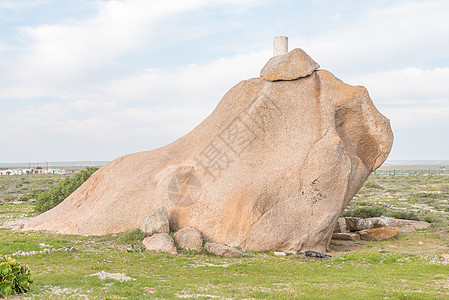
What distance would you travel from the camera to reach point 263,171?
2386 cm

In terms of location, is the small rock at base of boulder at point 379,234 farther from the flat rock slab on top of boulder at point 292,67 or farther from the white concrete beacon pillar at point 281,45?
the white concrete beacon pillar at point 281,45

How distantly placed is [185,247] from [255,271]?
5.14m

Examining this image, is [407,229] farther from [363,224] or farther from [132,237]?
[132,237]

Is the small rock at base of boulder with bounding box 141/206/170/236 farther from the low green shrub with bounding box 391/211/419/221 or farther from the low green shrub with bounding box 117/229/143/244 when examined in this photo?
the low green shrub with bounding box 391/211/419/221

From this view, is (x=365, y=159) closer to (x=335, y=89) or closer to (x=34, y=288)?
(x=335, y=89)

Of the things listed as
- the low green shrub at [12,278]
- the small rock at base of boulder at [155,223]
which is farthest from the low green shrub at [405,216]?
the low green shrub at [12,278]

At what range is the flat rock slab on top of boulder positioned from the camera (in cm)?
2603

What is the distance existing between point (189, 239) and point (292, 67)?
1188cm

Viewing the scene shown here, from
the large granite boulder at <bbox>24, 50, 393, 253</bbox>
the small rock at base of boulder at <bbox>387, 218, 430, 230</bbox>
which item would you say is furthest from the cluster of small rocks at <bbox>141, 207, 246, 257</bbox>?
the small rock at base of boulder at <bbox>387, 218, 430, 230</bbox>

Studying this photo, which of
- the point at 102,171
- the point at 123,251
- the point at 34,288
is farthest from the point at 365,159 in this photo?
the point at 34,288

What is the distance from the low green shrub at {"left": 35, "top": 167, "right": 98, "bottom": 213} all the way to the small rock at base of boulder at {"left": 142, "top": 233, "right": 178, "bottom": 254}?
18306 millimetres

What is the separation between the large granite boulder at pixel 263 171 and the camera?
75.3 feet

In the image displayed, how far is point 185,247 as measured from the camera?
2211 cm

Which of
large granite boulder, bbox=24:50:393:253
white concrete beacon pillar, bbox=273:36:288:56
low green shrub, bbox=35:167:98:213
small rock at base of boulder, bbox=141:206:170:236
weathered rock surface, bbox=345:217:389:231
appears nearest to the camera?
large granite boulder, bbox=24:50:393:253
